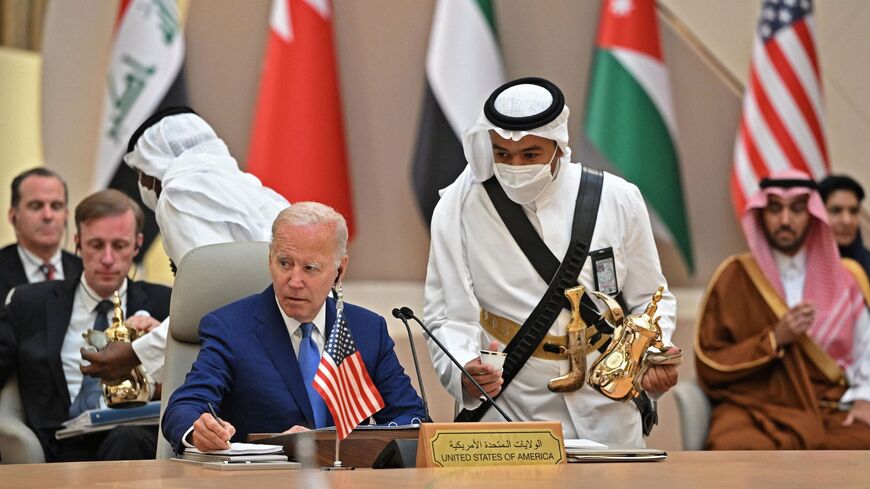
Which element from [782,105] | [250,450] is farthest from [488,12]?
[250,450]

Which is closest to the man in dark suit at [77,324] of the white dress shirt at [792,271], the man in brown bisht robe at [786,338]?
the man in brown bisht robe at [786,338]

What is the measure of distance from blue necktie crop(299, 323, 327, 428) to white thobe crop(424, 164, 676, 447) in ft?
1.61

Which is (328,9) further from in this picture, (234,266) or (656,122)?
(234,266)

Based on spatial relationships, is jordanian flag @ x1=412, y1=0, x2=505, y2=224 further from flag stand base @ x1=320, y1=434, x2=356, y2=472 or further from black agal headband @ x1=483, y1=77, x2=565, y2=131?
flag stand base @ x1=320, y1=434, x2=356, y2=472

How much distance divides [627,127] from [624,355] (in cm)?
405

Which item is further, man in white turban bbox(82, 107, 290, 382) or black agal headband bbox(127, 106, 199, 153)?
black agal headband bbox(127, 106, 199, 153)

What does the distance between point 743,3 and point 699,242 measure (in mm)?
1403

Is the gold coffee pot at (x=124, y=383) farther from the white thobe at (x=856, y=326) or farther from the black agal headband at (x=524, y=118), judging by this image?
the white thobe at (x=856, y=326)

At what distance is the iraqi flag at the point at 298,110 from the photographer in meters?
6.75

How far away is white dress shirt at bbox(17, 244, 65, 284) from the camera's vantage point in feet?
19.1

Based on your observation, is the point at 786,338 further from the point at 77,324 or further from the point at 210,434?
the point at 210,434

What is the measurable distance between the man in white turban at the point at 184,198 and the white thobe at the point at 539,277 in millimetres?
714

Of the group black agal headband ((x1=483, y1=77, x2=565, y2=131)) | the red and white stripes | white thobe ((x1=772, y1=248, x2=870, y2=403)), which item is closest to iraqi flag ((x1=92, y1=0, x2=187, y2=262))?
white thobe ((x1=772, y1=248, x2=870, y2=403))

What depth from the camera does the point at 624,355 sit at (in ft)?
11.0
